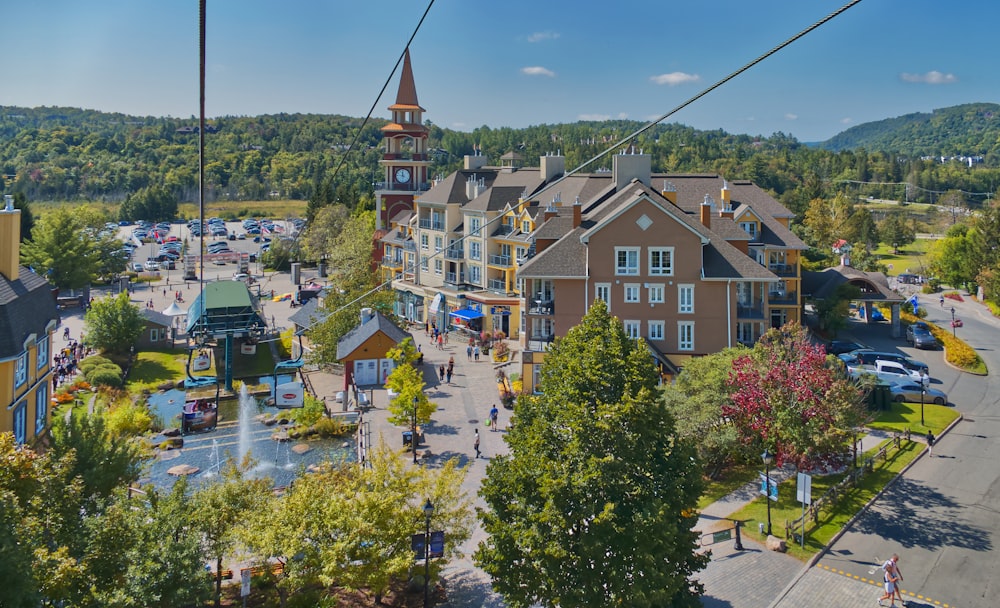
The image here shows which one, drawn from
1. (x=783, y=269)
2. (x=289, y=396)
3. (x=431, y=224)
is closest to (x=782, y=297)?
(x=783, y=269)

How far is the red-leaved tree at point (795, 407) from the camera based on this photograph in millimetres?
24438

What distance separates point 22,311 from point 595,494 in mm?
20561

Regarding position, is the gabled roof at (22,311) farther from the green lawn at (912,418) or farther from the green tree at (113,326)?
the green lawn at (912,418)

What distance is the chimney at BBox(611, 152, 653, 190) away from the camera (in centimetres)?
4556

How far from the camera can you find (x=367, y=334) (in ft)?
135

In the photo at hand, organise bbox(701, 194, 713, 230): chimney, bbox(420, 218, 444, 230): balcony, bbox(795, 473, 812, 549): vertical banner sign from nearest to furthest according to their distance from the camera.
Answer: bbox(795, 473, 812, 549): vertical banner sign, bbox(701, 194, 713, 230): chimney, bbox(420, 218, 444, 230): balcony

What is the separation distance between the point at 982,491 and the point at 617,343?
18.5m

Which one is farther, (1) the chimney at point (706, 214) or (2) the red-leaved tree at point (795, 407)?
(1) the chimney at point (706, 214)

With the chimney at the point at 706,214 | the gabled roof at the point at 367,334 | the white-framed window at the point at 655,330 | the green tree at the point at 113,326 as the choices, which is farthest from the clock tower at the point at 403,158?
the white-framed window at the point at 655,330

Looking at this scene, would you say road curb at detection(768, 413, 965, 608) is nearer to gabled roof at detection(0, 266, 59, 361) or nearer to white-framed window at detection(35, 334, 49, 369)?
gabled roof at detection(0, 266, 59, 361)

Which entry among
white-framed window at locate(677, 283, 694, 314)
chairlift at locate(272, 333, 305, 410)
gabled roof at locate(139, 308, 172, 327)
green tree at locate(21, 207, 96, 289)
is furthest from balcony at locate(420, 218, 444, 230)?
green tree at locate(21, 207, 96, 289)

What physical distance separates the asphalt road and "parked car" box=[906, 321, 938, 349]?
11.5 metres

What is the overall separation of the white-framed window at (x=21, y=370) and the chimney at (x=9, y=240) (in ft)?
10.2

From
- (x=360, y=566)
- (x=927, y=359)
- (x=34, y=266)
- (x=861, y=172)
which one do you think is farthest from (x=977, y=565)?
(x=861, y=172)
